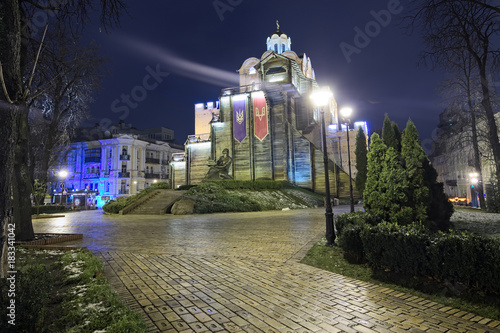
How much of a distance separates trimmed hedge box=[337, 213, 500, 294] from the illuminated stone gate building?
102 ft

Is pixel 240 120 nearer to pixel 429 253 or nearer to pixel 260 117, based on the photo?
pixel 260 117

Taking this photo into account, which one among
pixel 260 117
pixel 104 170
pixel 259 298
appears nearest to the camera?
pixel 259 298

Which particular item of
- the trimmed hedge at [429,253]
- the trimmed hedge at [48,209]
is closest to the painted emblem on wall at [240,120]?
the trimmed hedge at [48,209]

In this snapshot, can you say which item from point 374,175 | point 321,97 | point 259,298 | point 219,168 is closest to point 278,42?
point 219,168

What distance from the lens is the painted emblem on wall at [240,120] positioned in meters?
39.9

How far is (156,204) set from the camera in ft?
76.3

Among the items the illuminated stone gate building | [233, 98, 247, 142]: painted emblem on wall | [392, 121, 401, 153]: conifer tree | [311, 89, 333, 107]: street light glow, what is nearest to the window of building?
the illuminated stone gate building

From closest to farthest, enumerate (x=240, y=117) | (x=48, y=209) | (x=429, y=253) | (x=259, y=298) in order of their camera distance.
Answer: (x=259, y=298) < (x=429, y=253) < (x=48, y=209) < (x=240, y=117)

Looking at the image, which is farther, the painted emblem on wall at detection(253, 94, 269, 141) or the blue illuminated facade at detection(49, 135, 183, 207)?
the blue illuminated facade at detection(49, 135, 183, 207)

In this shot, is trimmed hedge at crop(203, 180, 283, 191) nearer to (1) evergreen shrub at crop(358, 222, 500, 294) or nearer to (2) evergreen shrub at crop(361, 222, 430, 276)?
(2) evergreen shrub at crop(361, 222, 430, 276)

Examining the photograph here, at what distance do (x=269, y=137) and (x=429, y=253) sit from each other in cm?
3420

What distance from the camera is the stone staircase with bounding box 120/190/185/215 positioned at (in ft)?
72.7

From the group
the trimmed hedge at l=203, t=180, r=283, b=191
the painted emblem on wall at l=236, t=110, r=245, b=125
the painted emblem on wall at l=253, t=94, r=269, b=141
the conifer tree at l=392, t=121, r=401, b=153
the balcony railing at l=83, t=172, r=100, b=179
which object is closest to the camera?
the conifer tree at l=392, t=121, r=401, b=153

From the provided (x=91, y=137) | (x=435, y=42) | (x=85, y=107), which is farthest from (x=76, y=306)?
(x=91, y=137)
